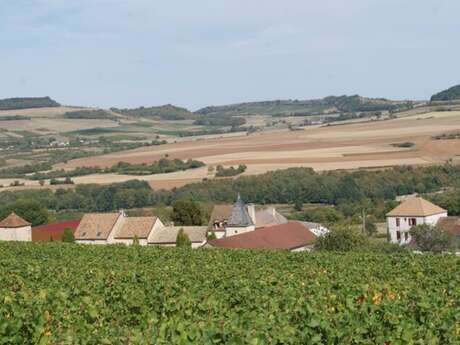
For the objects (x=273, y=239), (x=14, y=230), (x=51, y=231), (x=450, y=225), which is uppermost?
Answer: (x=14, y=230)

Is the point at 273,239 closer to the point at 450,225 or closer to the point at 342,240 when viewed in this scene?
the point at 342,240

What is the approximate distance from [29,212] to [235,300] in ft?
171

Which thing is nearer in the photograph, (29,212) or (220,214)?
(220,214)

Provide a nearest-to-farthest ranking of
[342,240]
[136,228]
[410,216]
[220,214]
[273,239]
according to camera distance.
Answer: [342,240], [273,239], [136,228], [410,216], [220,214]

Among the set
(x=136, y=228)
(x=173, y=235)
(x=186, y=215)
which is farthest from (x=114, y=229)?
(x=186, y=215)

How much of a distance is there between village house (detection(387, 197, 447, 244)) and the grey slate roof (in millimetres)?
11335

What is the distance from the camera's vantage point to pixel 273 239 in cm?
4753

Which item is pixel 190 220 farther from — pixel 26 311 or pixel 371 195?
pixel 26 311

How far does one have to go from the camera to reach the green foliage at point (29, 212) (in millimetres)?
65438

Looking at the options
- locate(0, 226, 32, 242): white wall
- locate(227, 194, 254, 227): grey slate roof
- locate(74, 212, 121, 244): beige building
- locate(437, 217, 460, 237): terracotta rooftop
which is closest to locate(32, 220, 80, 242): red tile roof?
locate(0, 226, 32, 242): white wall

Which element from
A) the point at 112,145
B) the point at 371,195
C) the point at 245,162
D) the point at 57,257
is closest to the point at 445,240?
the point at 57,257

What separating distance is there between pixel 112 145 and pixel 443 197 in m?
84.2

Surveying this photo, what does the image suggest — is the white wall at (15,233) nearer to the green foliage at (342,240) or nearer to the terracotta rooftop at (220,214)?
the terracotta rooftop at (220,214)

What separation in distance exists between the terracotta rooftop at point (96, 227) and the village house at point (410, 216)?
2044 cm
